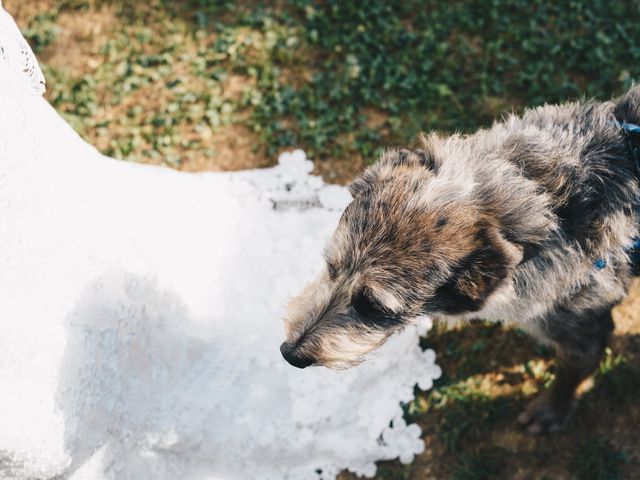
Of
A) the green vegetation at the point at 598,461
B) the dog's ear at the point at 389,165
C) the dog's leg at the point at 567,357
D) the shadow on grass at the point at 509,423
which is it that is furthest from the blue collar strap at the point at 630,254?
the green vegetation at the point at 598,461

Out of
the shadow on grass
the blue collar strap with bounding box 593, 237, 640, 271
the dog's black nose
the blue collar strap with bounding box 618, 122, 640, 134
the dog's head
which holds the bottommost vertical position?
the shadow on grass

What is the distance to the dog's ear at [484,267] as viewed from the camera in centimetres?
307

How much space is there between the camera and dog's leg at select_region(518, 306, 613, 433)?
3.72 m

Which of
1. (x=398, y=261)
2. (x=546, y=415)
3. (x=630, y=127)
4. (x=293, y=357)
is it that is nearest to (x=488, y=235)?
(x=398, y=261)

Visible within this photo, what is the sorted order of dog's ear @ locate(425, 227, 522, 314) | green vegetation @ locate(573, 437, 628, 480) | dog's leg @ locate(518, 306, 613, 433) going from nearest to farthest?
dog's ear @ locate(425, 227, 522, 314)
dog's leg @ locate(518, 306, 613, 433)
green vegetation @ locate(573, 437, 628, 480)

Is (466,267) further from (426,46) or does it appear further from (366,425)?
(426,46)

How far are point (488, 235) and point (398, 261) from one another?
0.50m

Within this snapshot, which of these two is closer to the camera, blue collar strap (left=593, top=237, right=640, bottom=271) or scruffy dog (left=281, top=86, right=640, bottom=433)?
scruffy dog (left=281, top=86, right=640, bottom=433)

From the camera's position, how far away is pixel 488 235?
3092mm

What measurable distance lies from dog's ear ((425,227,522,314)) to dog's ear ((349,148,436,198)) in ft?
1.98

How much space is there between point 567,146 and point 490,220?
30.2 inches

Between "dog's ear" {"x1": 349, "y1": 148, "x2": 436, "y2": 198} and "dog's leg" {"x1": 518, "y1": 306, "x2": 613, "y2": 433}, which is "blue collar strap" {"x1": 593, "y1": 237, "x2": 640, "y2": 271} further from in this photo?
"dog's ear" {"x1": 349, "y1": 148, "x2": 436, "y2": 198}

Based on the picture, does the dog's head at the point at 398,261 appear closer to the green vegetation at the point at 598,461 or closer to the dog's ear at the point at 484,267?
the dog's ear at the point at 484,267

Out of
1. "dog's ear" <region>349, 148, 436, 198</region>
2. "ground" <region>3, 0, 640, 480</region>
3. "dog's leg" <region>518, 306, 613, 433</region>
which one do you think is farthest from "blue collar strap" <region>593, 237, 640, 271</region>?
"ground" <region>3, 0, 640, 480</region>
